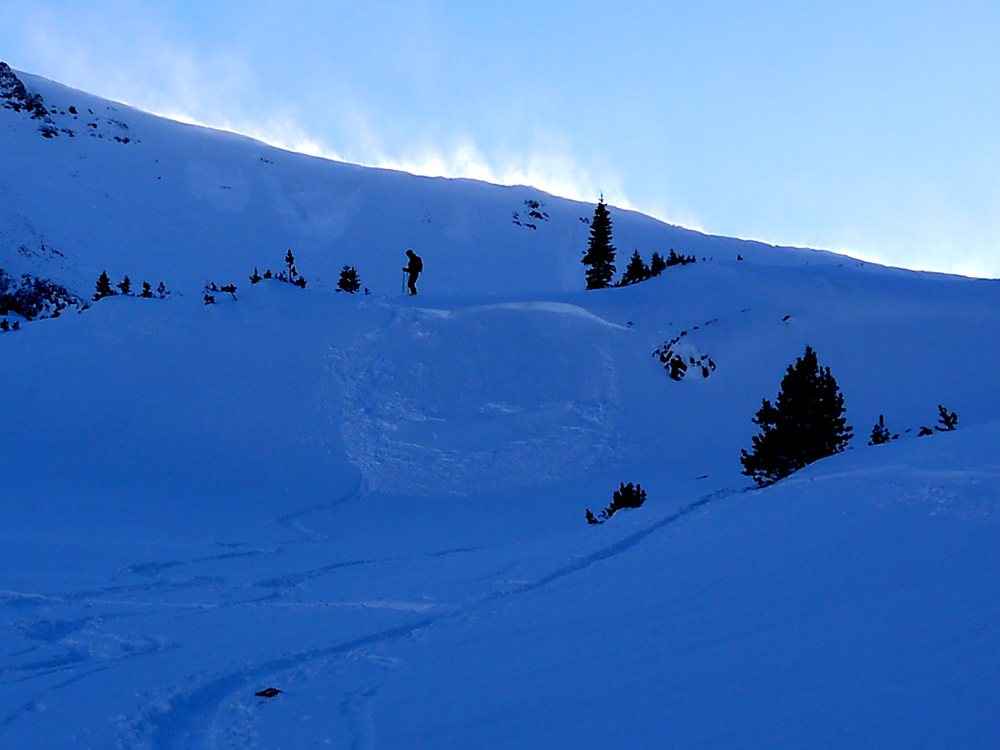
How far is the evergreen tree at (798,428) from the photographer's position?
Answer: 14.4m

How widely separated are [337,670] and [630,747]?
10.6ft

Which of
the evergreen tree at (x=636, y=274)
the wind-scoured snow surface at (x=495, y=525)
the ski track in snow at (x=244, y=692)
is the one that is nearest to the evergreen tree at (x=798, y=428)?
the wind-scoured snow surface at (x=495, y=525)

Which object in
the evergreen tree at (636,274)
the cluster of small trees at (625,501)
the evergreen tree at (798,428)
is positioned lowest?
the cluster of small trees at (625,501)

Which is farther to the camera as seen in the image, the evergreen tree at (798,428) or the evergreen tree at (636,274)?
the evergreen tree at (636,274)

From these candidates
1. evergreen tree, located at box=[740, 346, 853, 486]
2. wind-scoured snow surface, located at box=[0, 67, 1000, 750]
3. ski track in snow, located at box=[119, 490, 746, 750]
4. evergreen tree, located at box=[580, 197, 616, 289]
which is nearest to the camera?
wind-scoured snow surface, located at box=[0, 67, 1000, 750]

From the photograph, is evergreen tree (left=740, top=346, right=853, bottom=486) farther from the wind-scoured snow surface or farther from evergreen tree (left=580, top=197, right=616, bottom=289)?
evergreen tree (left=580, top=197, right=616, bottom=289)

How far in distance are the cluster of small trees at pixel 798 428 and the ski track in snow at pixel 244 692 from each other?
300 inches

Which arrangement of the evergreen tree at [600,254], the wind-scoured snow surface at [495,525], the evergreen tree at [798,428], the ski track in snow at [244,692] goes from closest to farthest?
the wind-scoured snow surface at [495,525] < the ski track in snow at [244,692] < the evergreen tree at [798,428] < the evergreen tree at [600,254]

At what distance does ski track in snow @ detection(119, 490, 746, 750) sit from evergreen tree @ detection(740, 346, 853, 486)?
7.62 metres

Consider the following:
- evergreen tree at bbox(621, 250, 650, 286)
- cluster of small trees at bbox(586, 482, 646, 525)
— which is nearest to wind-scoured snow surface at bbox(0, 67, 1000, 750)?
cluster of small trees at bbox(586, 482, 646, 525)

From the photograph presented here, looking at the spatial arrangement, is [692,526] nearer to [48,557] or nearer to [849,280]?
[48,557]

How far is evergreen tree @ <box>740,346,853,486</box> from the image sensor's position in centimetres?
1441

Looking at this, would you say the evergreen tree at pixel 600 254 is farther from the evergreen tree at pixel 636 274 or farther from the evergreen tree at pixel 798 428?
the evergreen tree at pixel 798 428

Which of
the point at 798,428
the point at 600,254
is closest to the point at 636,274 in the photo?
the point at 600,254
